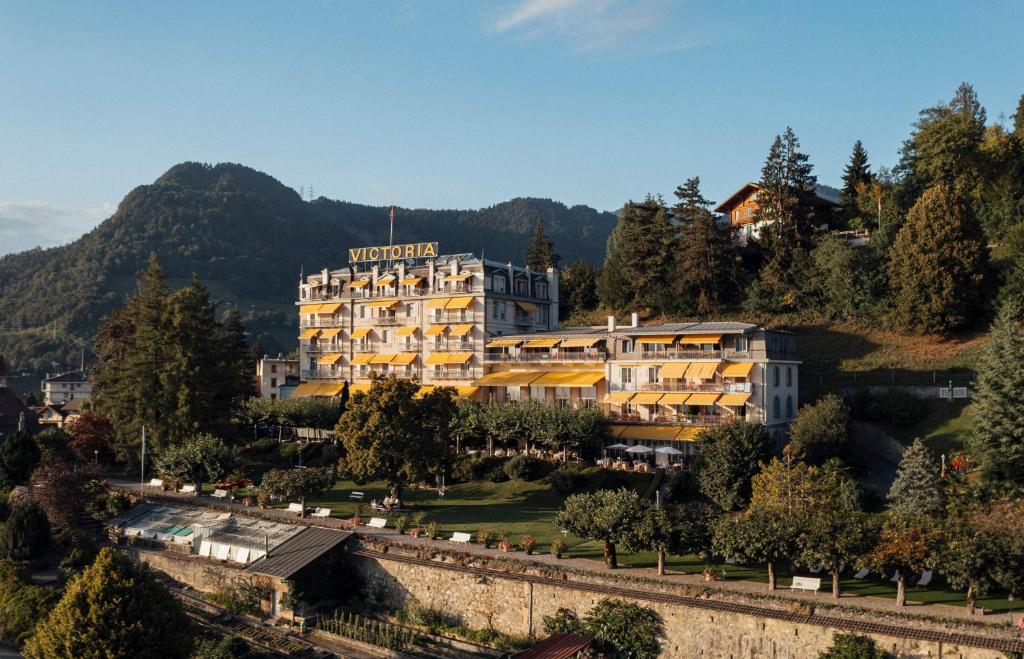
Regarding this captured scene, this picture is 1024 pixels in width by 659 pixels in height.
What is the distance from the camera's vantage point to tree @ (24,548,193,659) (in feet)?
90.0

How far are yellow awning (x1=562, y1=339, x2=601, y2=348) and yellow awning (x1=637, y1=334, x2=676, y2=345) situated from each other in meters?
4.01

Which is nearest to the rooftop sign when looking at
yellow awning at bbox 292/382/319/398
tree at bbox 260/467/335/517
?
Answer: yellow awning at bbox 292/382/319/398

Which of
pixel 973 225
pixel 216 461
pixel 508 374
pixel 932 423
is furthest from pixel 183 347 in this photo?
pixel 973 225

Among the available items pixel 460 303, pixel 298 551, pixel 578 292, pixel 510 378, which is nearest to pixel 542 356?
pixel 510 378

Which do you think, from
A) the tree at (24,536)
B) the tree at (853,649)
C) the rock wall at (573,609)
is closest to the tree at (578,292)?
the rock wall at (573,609)

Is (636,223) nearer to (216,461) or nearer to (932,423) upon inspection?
(932,423)

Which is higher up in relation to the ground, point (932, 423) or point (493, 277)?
point (493, 277)

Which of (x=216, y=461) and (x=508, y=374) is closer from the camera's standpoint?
(x=216, y=461)

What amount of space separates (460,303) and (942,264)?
36414 mm

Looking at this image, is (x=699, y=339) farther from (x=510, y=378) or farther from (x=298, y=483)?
(x=298, y=483)

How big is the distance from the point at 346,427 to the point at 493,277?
90.2 feet

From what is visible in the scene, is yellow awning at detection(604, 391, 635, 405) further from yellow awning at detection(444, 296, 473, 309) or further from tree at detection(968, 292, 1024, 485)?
tree at detection(968, 292, 1024, 485)

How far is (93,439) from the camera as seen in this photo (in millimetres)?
62625

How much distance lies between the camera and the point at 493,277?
70.4m
